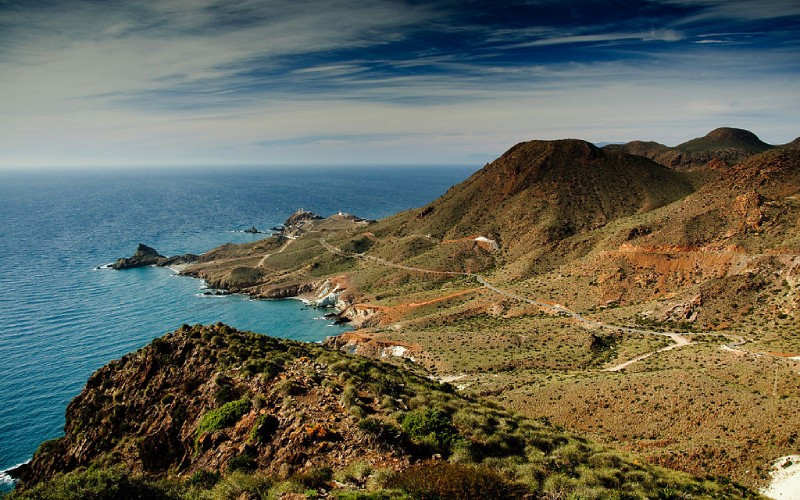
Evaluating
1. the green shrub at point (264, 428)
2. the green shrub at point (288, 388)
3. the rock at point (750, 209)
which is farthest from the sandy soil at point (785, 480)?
the rock at point (750, 209)

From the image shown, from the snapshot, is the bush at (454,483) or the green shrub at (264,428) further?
the green shrub at (264,428)

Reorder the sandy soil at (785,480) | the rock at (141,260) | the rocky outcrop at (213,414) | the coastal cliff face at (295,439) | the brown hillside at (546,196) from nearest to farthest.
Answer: the coastal cliff face at (295,439), the rocky outcrop at (213,414), the sandy soil at (785,480), the brown hillside at (546,196), the rock at (141,260)

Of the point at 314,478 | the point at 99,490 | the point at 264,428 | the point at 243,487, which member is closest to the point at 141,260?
the point at 264,428

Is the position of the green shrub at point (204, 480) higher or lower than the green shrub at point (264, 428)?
lower

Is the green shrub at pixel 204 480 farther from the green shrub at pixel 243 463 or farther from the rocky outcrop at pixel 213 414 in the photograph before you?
the rocky outcrop at pixel 213 414

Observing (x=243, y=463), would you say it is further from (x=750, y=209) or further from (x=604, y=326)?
(x=750, y=209)

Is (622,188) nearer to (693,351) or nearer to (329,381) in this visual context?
(693,351)

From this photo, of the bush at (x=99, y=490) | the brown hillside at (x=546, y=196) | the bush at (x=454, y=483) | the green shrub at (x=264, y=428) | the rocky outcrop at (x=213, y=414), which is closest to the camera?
the bush at (x=99, y=490)
